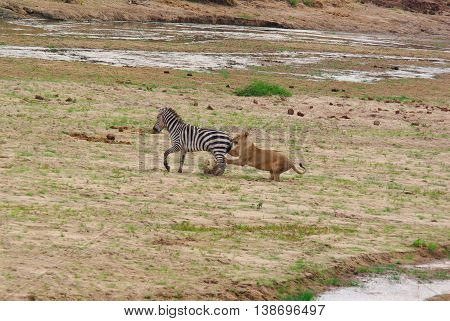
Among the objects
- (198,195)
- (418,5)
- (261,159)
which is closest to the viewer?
(198,195)

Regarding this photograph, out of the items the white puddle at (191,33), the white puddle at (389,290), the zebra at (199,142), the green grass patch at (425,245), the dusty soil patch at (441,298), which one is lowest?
the white puddle at (191,33)

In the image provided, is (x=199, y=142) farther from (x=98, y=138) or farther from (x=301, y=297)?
(x=301, y=297)

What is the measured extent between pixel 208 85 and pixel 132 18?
22762 mm

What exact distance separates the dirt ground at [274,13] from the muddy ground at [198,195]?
20.7m

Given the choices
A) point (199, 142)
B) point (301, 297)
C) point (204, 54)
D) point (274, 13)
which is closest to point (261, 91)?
point (199, 142)

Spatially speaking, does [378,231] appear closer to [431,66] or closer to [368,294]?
[368,294]

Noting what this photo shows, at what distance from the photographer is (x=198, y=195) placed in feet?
44.3

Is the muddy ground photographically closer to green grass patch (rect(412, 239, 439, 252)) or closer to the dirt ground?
green grass patch (rect(412, 239, 439, 252))

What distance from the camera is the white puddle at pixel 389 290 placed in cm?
1017

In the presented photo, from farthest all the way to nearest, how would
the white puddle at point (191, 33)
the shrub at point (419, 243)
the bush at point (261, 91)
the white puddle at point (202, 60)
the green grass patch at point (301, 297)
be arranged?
the white puddle at point (191, 33), the white puddle at point (202, 60), the bush at point (261, 91), the shrub at point (419, 243), the green grass patch at point (301, 297)

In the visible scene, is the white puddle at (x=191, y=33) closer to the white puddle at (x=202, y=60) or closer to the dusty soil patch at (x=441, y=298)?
the white puddle at (x=202, y=60)

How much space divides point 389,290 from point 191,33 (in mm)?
32572

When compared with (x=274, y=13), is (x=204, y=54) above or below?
below

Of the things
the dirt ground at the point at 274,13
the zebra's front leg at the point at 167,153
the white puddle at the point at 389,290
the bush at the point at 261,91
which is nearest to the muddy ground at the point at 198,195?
the zebra's front leg at the point at 167,153
